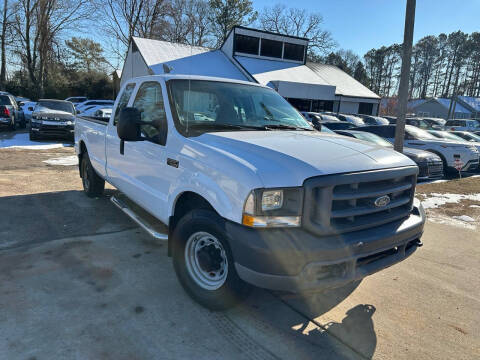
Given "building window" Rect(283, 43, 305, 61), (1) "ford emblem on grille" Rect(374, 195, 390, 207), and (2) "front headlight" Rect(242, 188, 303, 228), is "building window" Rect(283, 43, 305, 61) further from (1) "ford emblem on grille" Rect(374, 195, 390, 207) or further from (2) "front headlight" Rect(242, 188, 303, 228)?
(2) "front headlight" Rect(242, 188, 303, 228)

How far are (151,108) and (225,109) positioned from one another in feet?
2.80

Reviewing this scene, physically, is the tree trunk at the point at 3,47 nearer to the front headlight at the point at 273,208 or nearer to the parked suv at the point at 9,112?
the parked suv at the point at 9,112

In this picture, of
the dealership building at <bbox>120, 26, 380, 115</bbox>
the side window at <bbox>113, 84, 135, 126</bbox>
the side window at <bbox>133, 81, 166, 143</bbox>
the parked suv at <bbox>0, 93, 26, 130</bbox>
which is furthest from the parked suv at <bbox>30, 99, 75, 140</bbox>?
the side window at <bbox>133, 81, 166, 143</bbox>

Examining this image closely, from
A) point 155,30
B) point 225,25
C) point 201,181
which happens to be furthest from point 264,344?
point 225,25

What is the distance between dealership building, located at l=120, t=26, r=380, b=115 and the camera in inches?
1007

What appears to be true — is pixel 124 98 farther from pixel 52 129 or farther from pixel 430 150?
pixel 52 129

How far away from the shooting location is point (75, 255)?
4.02 metres

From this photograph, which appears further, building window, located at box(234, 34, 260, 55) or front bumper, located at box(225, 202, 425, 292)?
building window, located at box(234, 34, 260, 55)

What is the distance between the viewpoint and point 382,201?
2771 millimetres

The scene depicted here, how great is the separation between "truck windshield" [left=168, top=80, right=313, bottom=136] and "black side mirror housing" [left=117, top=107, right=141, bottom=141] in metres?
0.37

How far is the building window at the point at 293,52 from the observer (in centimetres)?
3151

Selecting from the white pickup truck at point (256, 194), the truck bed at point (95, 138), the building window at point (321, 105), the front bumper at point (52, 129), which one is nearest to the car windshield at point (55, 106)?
the front bumper at point (52, 129)

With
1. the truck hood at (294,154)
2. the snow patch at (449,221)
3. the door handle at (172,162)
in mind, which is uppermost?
the truck hood at (294,154)

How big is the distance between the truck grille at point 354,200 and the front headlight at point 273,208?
0.24ft
